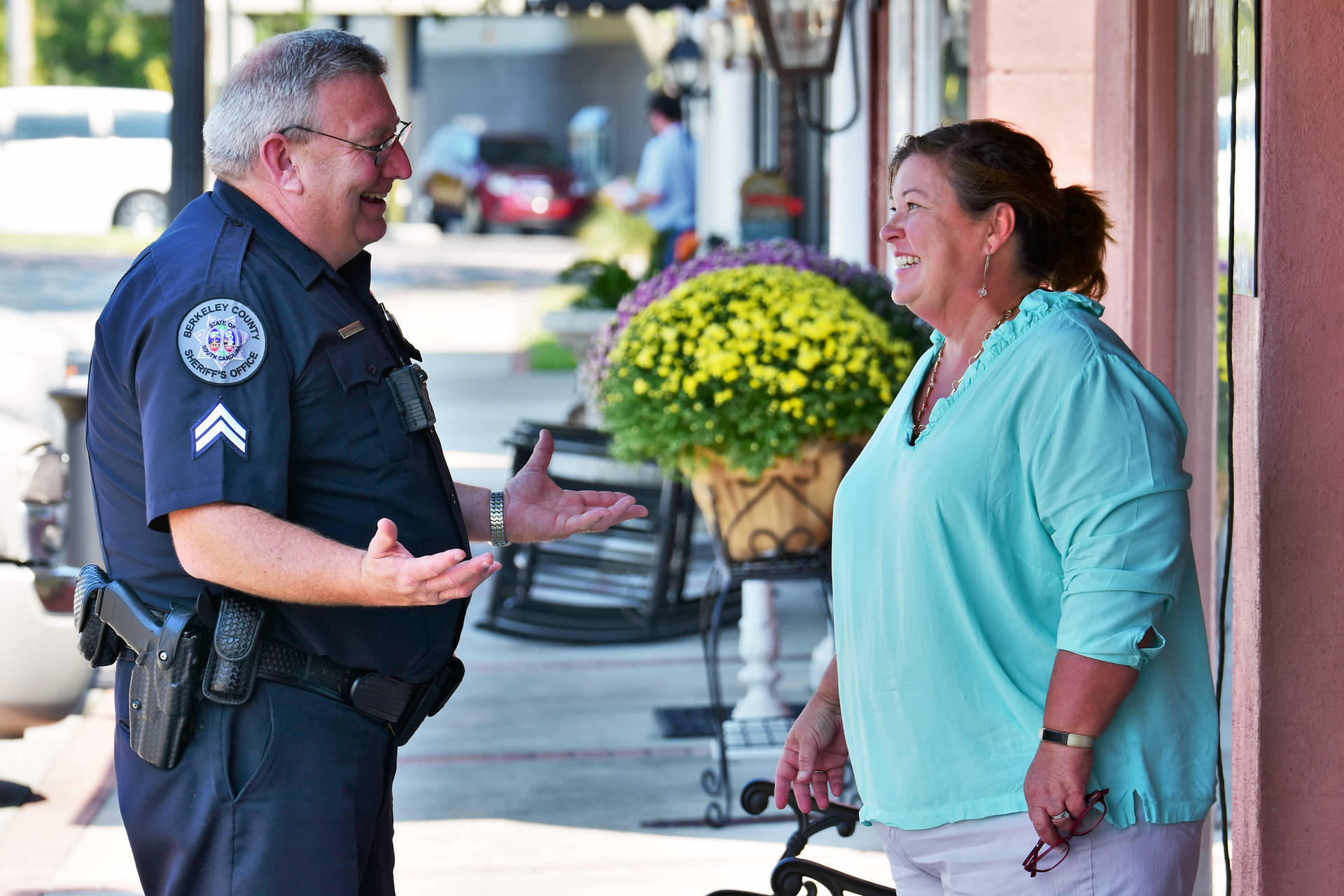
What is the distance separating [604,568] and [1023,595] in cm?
476

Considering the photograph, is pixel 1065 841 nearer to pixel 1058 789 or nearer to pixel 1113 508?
pixel 1058 789

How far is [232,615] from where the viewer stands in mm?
2279

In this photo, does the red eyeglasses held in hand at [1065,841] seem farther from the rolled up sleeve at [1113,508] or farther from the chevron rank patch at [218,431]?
the chevron rank patch at [218,431]

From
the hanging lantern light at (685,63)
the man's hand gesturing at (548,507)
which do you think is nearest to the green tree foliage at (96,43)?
the man's hand gesturing at (548,507)

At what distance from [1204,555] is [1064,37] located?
153cm

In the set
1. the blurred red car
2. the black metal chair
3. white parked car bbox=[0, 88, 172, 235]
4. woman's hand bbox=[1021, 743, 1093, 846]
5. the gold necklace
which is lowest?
the black metal chair

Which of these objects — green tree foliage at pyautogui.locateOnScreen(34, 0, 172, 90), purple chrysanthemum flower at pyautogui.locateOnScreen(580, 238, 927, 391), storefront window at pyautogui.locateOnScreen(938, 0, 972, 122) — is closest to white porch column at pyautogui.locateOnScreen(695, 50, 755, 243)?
green tree foliage at pyautogui.locateOnScreen(34, 0, 172, 90)

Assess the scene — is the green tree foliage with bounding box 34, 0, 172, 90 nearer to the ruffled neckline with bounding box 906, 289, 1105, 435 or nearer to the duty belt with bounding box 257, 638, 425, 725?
the duty belt with bounding box 257, 638, 425, 725

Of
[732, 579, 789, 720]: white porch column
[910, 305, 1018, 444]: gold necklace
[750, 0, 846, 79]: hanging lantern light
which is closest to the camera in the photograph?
[910, 305, 1018, 444]: gold necklace

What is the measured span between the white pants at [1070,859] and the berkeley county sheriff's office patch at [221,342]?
117 centimetres

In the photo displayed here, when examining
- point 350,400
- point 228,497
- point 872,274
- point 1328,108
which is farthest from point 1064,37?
point 228,497

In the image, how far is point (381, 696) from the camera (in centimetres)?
240

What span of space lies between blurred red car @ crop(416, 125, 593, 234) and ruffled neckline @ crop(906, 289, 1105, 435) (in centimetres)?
2891

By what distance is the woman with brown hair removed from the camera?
6.61ft
